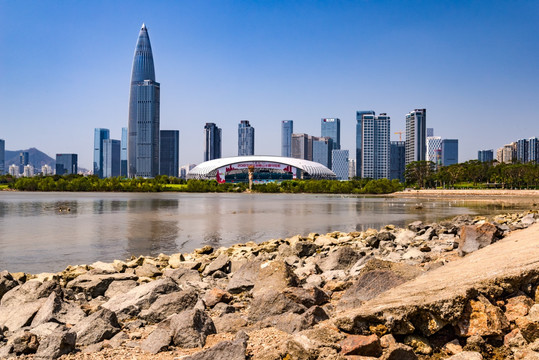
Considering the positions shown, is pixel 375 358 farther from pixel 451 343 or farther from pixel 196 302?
pixel 196 302

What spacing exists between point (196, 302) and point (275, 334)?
5.68 ft

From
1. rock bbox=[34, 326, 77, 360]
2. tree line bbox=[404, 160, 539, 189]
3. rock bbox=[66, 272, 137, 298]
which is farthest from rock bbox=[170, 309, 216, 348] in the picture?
tree line bbox=[404, 160, 539, 189]

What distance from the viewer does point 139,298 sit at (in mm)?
5875

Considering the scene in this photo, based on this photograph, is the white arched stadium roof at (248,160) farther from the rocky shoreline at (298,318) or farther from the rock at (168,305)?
the rock at (168,305)

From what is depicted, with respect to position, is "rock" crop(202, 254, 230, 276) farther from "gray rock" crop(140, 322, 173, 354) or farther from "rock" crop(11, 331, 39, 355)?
"rock" crop(11, 331, 39, 355)

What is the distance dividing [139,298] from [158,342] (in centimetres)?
172

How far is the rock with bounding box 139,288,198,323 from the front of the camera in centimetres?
537

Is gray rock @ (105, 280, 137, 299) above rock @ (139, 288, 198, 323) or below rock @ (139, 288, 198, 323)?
below

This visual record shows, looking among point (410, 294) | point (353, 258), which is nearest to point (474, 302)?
point (410, 294)

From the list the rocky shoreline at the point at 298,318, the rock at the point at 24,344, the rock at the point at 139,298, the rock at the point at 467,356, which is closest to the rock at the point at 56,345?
the rocky shoreline at the point at 298,318

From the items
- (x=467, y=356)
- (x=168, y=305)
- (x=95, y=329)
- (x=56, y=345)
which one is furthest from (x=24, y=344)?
(x=467, y=356)

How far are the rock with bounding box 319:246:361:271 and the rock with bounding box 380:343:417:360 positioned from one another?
4.77 meters

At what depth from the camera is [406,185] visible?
11988 centimetres

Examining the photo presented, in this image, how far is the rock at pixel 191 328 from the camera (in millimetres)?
4320
